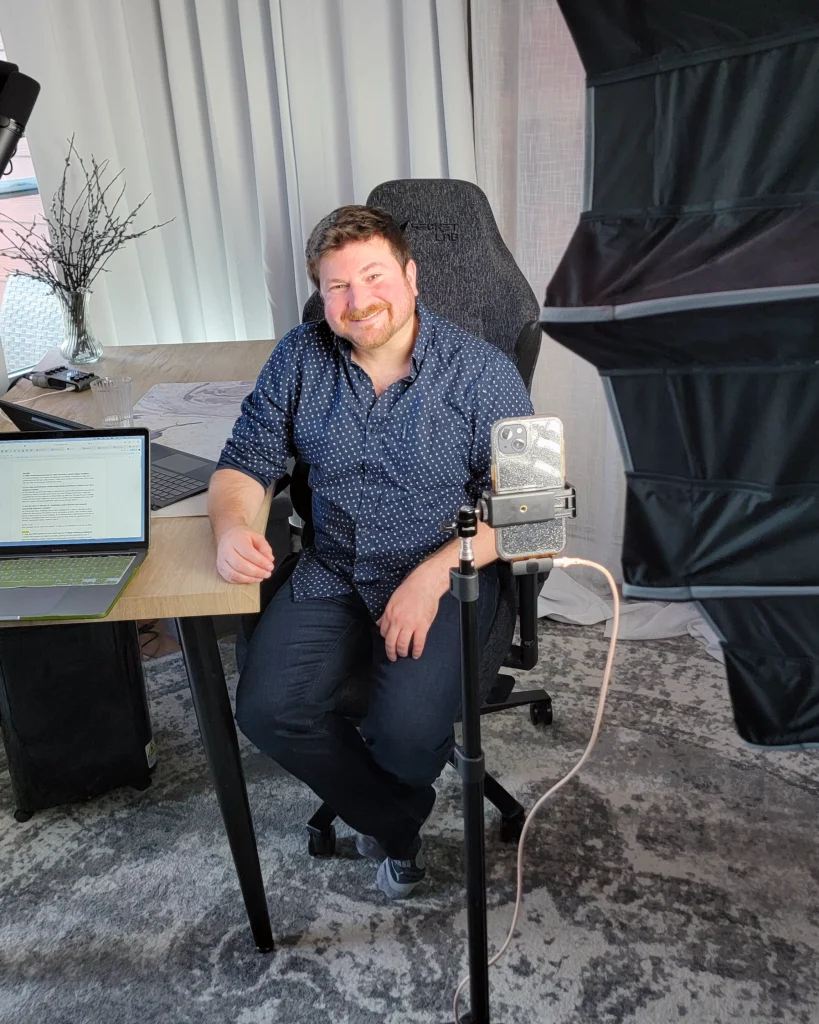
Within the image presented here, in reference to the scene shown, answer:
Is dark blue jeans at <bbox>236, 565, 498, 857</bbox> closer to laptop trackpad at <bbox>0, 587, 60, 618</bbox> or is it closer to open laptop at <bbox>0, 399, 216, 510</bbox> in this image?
open laptop at <bbox>0, 399, 216, 510</bbox>

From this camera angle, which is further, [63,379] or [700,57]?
[63,379]

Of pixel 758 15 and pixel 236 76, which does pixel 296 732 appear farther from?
pixel 236 76

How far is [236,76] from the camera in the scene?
2.41 m

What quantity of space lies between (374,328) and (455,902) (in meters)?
1.04

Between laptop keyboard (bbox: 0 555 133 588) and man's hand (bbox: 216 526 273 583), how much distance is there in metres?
0.15

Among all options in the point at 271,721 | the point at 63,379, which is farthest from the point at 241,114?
the point at 271,721

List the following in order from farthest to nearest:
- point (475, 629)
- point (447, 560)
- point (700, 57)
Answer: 1. point (447, 560)
2. point (475, 629)
3. point (700, 57)

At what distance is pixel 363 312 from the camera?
1.56 meters

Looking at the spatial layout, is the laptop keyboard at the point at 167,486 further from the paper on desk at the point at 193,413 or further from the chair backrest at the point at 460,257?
the chair backrest at the point at 460,257

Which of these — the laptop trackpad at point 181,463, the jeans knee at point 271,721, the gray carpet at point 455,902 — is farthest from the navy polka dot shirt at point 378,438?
the gray carpet at point 455,902

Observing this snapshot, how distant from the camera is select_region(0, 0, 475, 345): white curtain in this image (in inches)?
89.7

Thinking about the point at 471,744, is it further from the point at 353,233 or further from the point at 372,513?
the point at 353,233

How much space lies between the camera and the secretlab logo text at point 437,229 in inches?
73.2

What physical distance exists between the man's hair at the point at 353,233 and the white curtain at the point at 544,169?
79 cm
